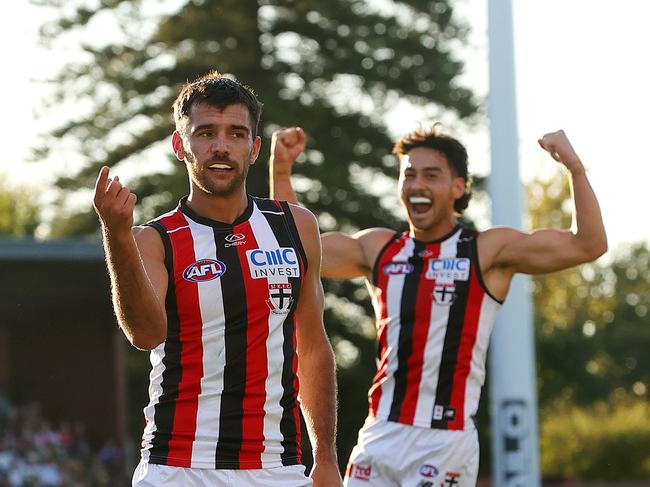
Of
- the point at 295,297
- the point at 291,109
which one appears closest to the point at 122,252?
the point at 295,297

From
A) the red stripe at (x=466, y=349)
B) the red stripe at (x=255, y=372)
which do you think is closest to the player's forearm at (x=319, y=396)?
the red stripe at (x=255, y=372)

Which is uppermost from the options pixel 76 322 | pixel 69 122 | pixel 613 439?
pixel 69 122

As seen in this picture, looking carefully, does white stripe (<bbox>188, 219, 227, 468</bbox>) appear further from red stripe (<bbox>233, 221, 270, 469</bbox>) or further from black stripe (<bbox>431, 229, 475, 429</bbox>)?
black stripe (<bbox>431, 229, 475, 429</bbox>)

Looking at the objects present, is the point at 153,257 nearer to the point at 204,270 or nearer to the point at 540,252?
the point at 204,270

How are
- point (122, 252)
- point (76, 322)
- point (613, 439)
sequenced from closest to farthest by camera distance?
point (122, 252), point (76, 322), point (613, 439)

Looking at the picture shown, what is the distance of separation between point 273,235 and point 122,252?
921mm

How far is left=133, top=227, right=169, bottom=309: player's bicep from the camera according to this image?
4668mm

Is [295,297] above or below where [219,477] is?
above

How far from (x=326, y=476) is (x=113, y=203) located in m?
1.49

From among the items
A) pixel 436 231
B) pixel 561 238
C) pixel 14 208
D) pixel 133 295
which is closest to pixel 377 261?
pixel 436 231

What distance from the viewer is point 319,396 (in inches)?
201

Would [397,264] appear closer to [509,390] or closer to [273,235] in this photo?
[273,235]

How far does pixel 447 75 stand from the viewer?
27172 millimetres

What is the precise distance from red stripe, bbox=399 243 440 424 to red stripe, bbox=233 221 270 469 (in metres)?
2.13
